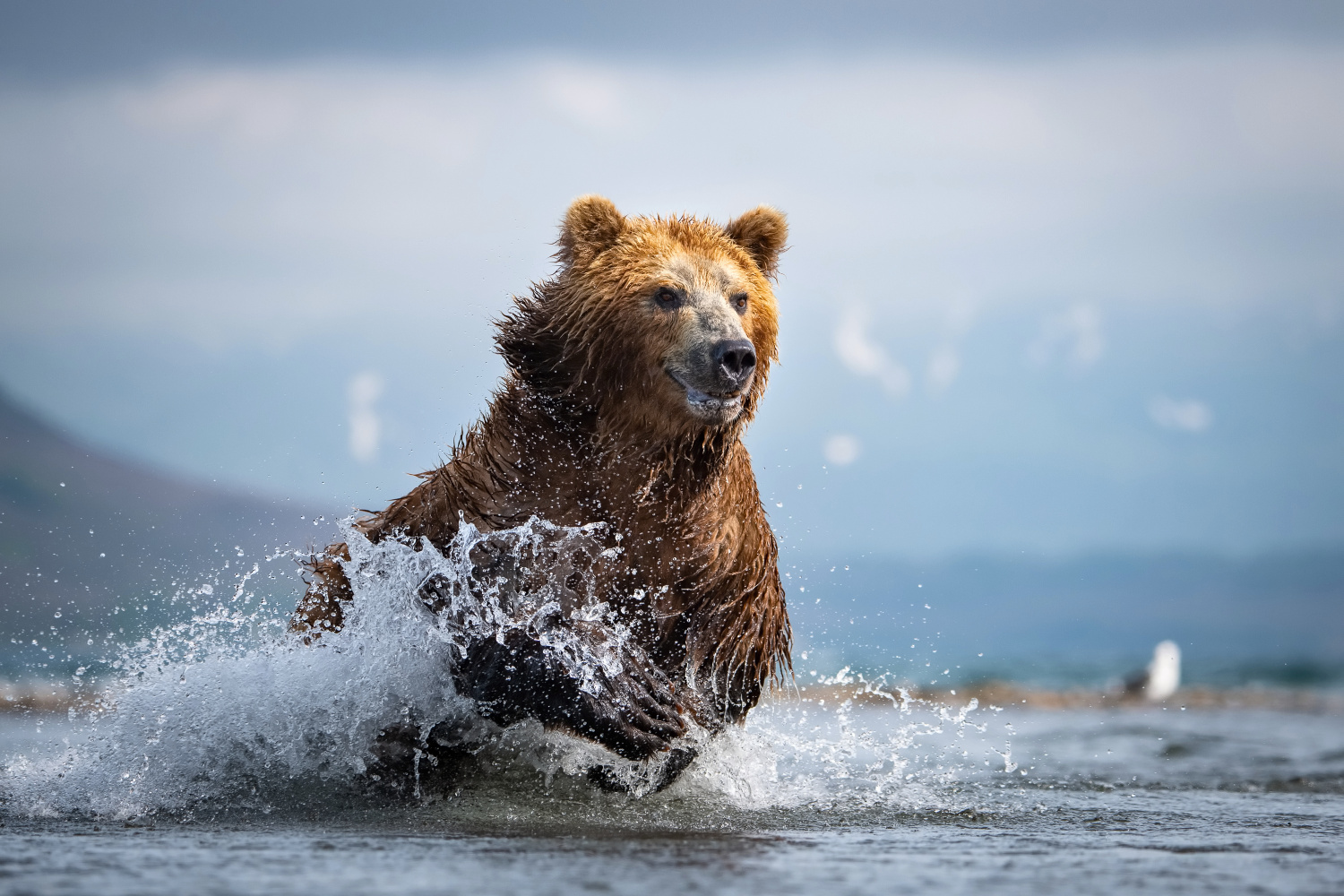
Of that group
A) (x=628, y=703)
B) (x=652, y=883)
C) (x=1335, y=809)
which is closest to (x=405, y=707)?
(x=628, y=703)

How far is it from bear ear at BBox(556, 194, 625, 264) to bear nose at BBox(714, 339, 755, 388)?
2.84 ft

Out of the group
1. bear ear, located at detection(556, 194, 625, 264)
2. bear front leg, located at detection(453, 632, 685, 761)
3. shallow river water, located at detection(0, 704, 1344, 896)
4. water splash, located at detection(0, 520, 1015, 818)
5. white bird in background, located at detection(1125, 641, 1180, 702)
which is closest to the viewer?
shallow river water, located at detection(0, 704, 1344, 896)

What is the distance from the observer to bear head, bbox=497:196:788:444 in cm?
528

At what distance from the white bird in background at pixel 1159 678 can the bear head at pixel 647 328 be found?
59.1 ft

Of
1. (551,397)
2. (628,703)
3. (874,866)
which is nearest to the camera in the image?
(874,866)

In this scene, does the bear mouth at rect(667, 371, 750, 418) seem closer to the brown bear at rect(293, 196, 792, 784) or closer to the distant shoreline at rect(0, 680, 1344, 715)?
the brown bear at rect(293, 196, 792, 784)

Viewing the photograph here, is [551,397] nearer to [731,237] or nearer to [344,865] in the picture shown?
[731,237]

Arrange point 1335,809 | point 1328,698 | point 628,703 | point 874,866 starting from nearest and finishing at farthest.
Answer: point 874,866, point 628,703, point 1335,809, point 1328,698

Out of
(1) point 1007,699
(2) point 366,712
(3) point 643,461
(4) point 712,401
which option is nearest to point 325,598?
(2) point 366,712

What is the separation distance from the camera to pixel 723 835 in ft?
14.8

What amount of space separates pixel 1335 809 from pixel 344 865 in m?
4.44

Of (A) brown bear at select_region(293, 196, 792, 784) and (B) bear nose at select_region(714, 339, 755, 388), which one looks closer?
(B) bear nose at select_region(714, 339, 755, 388)

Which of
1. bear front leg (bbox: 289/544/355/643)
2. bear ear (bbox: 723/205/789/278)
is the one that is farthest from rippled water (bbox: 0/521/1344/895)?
bear ear (bbox: 723/205/789/278)

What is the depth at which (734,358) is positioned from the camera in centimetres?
516
